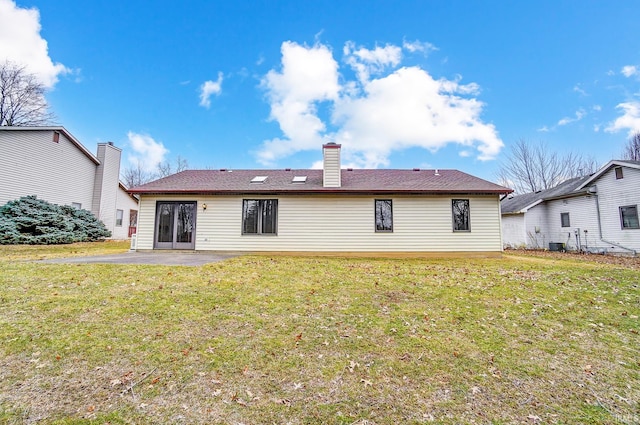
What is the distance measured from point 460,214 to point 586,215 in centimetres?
1042

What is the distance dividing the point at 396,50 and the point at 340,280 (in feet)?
42.1

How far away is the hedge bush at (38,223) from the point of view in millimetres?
13454

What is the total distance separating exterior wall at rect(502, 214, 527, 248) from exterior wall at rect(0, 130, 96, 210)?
92.1 ft

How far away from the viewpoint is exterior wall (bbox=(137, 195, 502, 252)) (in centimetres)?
1178

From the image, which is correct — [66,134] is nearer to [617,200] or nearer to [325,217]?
[325,217]

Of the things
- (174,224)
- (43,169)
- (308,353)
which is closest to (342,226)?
Result: (174,224)

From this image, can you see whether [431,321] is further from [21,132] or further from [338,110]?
[21,132]

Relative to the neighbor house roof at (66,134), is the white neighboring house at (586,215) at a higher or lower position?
lower

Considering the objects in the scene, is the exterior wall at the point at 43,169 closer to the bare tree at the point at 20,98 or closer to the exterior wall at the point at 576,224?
the bare tree at the point at 20,98

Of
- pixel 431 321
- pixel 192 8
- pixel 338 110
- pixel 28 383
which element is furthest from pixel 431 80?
pixel 28 383

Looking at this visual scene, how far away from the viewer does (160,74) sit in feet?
55.5

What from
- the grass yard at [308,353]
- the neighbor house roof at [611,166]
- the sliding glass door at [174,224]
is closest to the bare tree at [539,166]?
the neighbor house roof at [611,166]

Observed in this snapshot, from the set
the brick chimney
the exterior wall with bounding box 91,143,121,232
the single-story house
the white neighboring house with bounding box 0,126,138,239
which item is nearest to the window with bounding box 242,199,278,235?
the single-story house

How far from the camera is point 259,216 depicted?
12047mm
